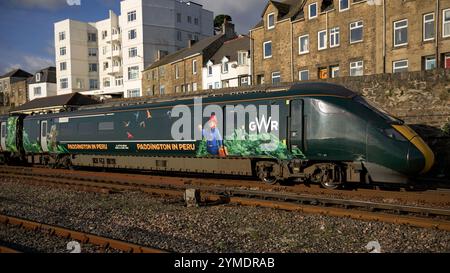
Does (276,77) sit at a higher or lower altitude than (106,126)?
Result: higher

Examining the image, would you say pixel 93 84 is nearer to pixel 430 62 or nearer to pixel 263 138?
pixel 430 62

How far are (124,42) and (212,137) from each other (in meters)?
52.3

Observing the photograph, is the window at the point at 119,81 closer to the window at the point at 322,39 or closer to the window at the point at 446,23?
the window at the point at 322,39

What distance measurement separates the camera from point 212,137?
46.3 feet

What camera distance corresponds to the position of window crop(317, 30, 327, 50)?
3272cm

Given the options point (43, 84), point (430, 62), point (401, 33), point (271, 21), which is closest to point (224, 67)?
point (271, 21)

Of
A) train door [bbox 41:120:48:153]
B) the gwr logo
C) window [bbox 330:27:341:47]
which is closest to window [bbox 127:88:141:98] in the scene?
window [bbox 330:27:341:47]

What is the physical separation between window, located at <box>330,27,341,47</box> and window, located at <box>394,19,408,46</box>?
4757 millimetres

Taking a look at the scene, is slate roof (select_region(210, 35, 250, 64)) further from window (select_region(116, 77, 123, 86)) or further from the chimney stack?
window (select_region(116, 77, 123, 86))

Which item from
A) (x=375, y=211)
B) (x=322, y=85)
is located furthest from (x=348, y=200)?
(x=322, y=85)

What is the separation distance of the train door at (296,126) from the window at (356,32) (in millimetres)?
20975

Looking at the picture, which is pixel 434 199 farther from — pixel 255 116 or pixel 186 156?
pixel 186 156

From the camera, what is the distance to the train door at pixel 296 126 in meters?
11.9
